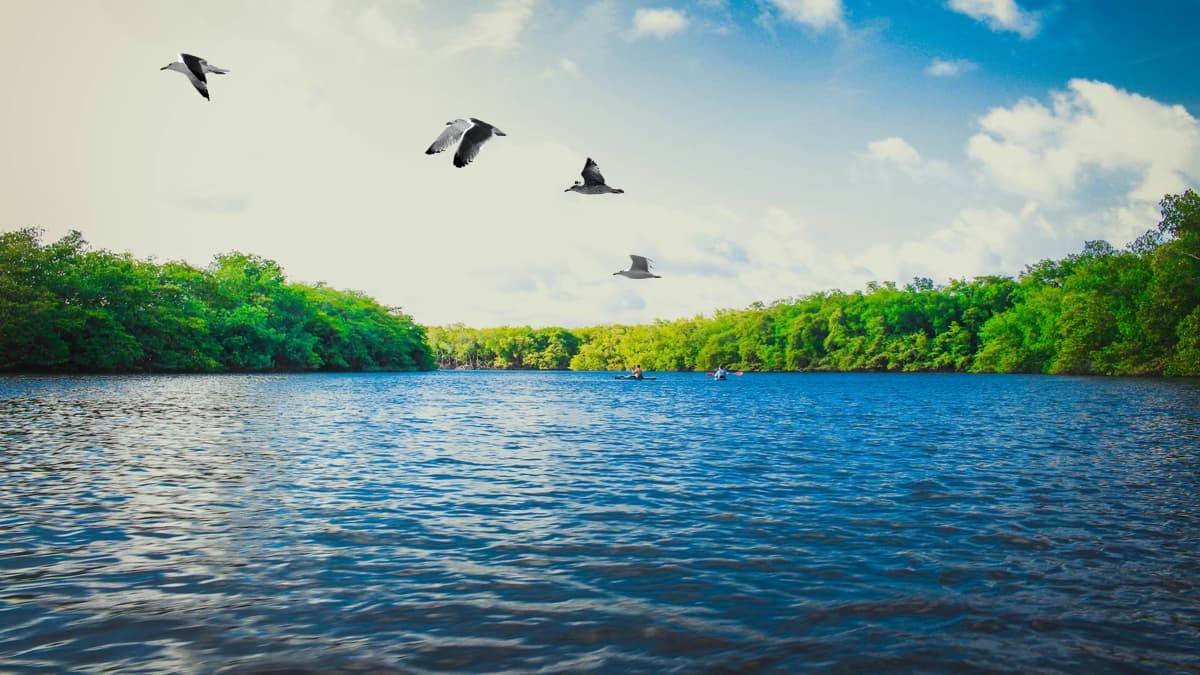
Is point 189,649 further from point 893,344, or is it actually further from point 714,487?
point 893,344

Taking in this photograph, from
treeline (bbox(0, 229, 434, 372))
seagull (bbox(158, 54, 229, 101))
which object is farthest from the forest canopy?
seagull (bbox(158, 54, 229, 101))

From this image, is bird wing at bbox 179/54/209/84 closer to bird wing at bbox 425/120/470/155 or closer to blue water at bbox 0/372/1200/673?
bird wing at bbox 425/120/470/155

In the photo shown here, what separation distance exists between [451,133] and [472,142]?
67cm

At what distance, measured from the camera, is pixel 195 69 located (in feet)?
39.3

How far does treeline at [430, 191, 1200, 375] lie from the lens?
7131cm

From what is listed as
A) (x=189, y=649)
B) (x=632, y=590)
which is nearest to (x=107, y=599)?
(x=189, y=649)

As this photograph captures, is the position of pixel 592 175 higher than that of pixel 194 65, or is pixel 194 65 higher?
pixel 194 65

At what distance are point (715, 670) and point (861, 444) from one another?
1811cm

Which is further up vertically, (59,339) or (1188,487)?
(59,339)

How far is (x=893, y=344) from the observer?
134 m

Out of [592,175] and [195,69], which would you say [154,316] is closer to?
[195,69]

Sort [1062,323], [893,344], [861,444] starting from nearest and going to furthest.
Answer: [861,444]
[1062,323]
[893,344]

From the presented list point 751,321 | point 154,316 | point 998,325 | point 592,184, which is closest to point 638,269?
point 592,184

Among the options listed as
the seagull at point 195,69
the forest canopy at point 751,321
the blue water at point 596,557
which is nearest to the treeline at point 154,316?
the forest canopy at point 751,321
